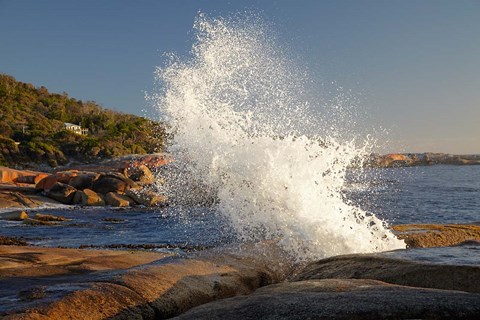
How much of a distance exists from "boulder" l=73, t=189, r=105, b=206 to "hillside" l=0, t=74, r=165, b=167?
694 inches

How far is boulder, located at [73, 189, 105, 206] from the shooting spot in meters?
38.4

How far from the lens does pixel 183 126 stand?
60.5 feet

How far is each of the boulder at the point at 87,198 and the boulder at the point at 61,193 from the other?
1.46 ft

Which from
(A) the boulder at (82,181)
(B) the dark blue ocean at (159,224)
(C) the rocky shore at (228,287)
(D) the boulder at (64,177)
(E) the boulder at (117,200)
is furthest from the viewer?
(D) the boulder at (64,177)

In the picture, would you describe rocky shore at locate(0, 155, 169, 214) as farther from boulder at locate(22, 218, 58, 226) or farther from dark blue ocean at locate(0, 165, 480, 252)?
boulder at locate(22, 218, 58, 226)

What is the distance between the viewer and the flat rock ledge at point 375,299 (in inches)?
175

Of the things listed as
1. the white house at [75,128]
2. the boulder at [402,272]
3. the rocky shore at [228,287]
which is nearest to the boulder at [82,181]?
the rocky shore at [228,287]

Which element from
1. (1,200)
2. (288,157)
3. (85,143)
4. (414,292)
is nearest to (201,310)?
(414,292)

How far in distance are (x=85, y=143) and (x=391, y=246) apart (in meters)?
78.3

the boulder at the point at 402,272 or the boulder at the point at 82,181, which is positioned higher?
the boulder at the point at 82,181

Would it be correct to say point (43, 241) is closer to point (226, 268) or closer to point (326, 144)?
point (326, 144)

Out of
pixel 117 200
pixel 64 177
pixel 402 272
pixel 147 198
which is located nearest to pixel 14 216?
pixel 117 200

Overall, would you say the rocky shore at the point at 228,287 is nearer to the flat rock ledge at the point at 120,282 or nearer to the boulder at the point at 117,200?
the flat rock ledge at the point at 120,282

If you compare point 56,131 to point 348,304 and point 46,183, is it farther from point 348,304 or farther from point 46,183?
point 348,304
